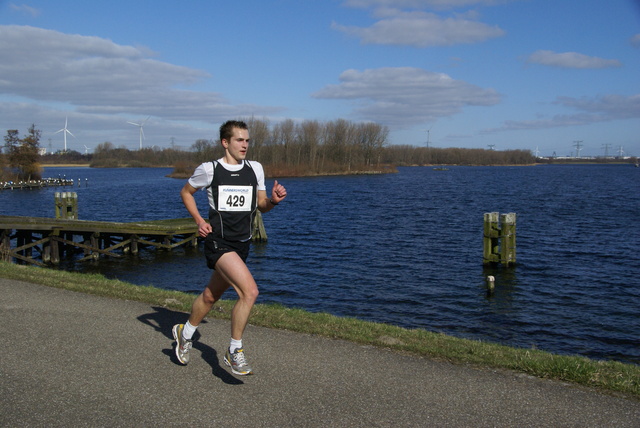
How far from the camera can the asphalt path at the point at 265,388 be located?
4691mm

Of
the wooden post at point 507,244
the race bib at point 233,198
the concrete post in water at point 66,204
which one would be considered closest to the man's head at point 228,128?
the race bib at point 233,198

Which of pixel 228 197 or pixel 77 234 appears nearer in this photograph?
pixel 228 197

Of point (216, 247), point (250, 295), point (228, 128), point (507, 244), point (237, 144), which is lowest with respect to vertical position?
point (507, 244)

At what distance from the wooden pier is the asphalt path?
17106mm

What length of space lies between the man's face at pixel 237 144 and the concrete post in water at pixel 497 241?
17.2 meters

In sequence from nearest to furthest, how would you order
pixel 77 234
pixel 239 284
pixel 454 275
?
pixel 239 284, pixel 454 275, pixel 77 234

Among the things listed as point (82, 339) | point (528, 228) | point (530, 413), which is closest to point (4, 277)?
point (82, 339)

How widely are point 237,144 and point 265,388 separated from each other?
2317 mm

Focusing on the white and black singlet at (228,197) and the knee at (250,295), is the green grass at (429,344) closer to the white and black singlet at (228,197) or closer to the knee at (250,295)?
the knee at (250,295)

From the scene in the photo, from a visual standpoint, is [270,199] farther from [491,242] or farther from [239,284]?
[491,242]

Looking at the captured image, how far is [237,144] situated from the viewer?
18.8 feet

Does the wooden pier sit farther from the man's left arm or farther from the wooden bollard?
the man's left arm

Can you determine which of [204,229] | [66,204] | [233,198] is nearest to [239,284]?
[204,229]

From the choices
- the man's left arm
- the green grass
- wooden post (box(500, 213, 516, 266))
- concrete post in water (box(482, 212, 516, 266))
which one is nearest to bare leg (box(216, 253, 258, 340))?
the man's left arm
